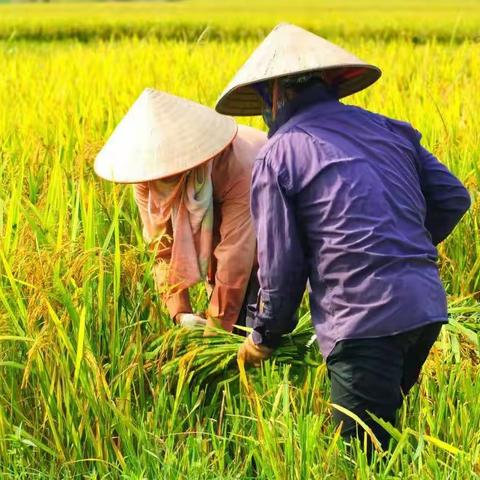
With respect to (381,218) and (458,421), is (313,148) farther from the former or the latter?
(458,421)

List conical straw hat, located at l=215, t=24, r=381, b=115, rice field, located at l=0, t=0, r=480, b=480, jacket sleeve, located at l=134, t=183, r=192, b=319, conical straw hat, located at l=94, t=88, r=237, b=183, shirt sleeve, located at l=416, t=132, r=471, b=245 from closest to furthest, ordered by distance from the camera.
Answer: rice field, located at l=0, t=0, r=480, b=480, conical straw hat, located at l=215, t=24, r=381, b=115, shirt sleeve, located at l=416, t=132, r=471, b=245, conical straw hat, located at l=94, t=88, r=237, b=183, jacket sleeve, located at l=134, t=183, r=192, b=319

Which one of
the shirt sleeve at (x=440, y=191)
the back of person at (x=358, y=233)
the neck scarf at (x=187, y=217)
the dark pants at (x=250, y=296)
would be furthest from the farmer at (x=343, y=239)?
the dark pants at (x=250, y=296)

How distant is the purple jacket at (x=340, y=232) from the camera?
5.01 ft

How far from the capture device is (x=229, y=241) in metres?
2.03

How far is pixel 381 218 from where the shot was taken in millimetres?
1538

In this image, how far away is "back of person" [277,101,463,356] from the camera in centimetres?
153

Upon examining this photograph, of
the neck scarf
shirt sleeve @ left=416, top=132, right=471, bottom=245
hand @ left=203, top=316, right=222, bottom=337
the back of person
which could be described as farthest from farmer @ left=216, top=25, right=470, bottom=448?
the neck scarf

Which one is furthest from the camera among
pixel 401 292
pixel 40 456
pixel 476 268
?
pixel 476 268

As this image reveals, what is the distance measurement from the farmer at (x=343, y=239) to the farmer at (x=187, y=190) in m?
0.30

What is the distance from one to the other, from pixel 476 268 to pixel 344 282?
86 cm

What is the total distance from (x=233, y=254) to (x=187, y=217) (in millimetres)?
143

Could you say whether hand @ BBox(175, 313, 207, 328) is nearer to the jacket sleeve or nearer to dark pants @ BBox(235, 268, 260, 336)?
the jacket sleeve

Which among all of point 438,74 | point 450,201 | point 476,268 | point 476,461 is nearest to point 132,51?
point 438,74

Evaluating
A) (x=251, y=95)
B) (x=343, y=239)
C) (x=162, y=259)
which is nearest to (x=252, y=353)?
(x=343, y=239)
